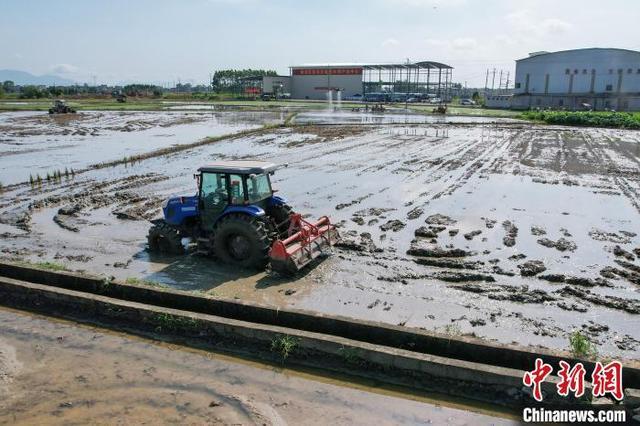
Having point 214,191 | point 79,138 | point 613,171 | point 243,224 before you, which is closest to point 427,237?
point 243,224

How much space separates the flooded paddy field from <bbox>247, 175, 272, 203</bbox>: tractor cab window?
4.90 feet

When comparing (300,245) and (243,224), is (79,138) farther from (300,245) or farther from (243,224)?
(300,245)

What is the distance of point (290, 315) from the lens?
7609 millimetres

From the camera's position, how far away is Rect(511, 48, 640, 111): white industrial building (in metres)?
63.7

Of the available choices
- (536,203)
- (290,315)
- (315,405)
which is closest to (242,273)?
(290,315)

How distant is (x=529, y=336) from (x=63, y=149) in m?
27.4

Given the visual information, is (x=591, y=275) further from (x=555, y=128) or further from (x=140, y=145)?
(x=555, y=128)

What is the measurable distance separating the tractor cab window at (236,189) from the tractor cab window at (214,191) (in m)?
0.15

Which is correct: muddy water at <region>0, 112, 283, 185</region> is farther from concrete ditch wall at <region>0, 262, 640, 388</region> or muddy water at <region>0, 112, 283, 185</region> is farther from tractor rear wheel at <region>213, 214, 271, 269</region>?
tractor rear wheel at <region>213, 214, 271, 269</region>

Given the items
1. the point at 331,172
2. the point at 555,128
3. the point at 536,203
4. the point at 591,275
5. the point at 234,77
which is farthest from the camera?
the point at 234,77

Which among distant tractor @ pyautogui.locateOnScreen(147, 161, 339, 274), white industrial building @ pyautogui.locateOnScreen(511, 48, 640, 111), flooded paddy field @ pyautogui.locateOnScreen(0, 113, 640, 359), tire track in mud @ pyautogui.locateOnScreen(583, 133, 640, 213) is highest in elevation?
white industrial building @ pyautogui.locateOnScreen(511, 48, 640, 111)

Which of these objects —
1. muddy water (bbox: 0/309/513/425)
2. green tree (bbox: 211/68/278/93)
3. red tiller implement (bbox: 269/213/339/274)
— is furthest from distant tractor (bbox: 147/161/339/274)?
green tree (bbox: 211/68/278/93)

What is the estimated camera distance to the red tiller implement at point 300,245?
9586mm

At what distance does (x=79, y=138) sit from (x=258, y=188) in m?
27.3
